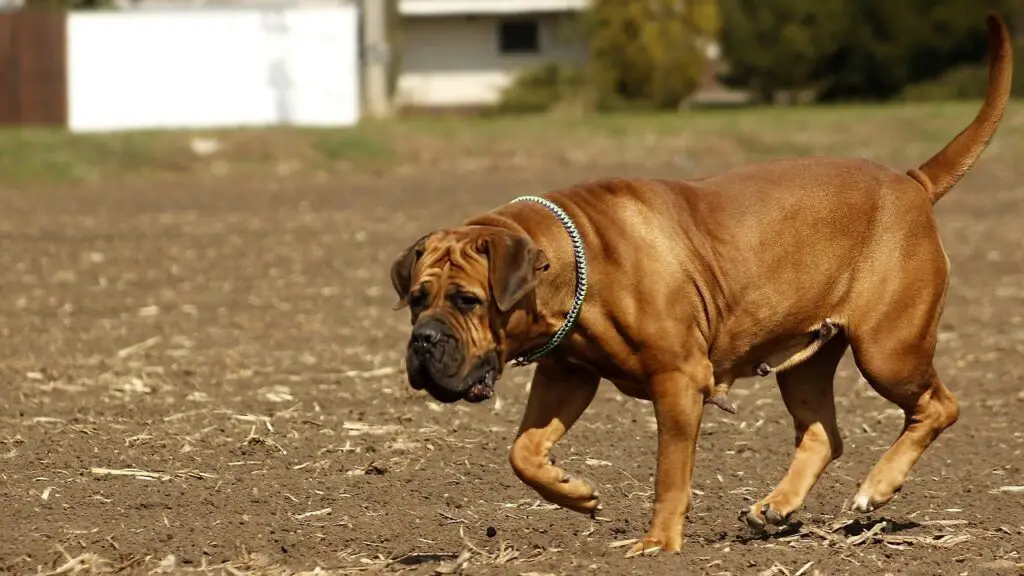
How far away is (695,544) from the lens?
6.75m

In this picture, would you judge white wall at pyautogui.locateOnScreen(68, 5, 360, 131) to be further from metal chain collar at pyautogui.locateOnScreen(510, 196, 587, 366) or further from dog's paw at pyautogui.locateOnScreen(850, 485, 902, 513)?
metal chain collar at pyautogui.locateOnScreen(510, 196, 587, 366)

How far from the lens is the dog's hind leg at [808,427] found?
23.0ft

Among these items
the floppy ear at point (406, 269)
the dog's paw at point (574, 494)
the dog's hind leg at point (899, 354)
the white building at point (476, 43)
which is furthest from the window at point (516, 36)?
the floppy ear at point (406, 269)

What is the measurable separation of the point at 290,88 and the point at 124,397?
72.9ft

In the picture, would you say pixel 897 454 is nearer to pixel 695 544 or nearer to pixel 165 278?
pixel 695 544

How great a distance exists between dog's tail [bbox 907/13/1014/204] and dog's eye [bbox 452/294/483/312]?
2549 millimetres

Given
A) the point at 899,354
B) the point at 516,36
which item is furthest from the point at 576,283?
the point at 516,36

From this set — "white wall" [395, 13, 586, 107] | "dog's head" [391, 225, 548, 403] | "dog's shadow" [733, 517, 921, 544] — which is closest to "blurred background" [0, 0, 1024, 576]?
"dog's shadow" [733, 517, 921, 544]

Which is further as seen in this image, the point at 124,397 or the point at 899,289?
the point at 124,397

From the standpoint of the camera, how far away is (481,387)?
5969mm

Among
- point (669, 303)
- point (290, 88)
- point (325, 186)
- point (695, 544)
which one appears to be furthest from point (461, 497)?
point (290, 88)

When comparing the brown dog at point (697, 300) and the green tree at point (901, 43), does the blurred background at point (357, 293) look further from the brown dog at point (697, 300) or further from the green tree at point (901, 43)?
the brown dog at point (697, 300)

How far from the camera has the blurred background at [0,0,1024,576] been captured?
22.8 feet

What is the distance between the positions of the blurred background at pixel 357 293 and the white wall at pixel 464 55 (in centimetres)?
544
